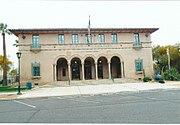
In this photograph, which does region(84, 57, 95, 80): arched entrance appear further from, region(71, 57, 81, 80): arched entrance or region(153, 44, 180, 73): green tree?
region(153, 44, 180, 73): green tree

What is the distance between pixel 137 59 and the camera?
2708cm

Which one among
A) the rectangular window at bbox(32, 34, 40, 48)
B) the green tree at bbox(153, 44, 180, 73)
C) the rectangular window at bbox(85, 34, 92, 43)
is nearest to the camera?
the rectangular window at bbox(32, 34, 40, 48)

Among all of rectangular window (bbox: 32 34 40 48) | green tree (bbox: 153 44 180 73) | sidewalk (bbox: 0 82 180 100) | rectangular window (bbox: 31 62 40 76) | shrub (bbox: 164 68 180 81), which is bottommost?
sidewalk (bbox: 0 82 180 100)

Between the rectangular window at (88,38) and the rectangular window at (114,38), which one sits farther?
the rectangular window at (114,38)

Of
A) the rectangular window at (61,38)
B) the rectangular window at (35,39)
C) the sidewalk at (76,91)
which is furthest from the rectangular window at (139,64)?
the rectangular window at (35,39)

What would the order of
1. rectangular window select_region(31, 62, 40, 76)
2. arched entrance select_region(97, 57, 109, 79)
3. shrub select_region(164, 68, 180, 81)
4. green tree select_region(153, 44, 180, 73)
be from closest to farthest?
rectangular window select_region(31, 62, 40, 76) → shrub select_region(164, 68, 180, 81) → arched entrance select_region(97, 57, 109, 79) → green tree select_region(153, 44, 180, 73)

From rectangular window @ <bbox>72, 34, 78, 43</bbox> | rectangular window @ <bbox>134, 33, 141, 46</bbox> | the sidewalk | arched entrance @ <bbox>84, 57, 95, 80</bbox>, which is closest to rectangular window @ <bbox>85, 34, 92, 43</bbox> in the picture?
rectangular window @ <bbox>72, 34, 78, 43</bbox>

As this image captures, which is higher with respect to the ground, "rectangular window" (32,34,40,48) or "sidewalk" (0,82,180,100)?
"rectangular window" (32,34,40,48)

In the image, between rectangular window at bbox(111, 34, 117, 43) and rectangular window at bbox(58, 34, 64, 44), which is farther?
rectangular window at bbox(111, 34, 117, 43)

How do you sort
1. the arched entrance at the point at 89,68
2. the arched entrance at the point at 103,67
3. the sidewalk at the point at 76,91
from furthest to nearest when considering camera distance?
the arched entrance at the point at 103,67
the arched entrance at the point at 89,68
the sidewalk at the point at 76,91

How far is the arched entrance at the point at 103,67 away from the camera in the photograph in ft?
93.7

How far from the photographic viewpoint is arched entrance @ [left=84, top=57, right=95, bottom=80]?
2816 cm

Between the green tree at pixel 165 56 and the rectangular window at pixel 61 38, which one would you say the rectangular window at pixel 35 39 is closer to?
the rectangular window at pixel 61 38

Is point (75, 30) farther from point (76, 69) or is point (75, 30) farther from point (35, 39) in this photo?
point (76, 69)
